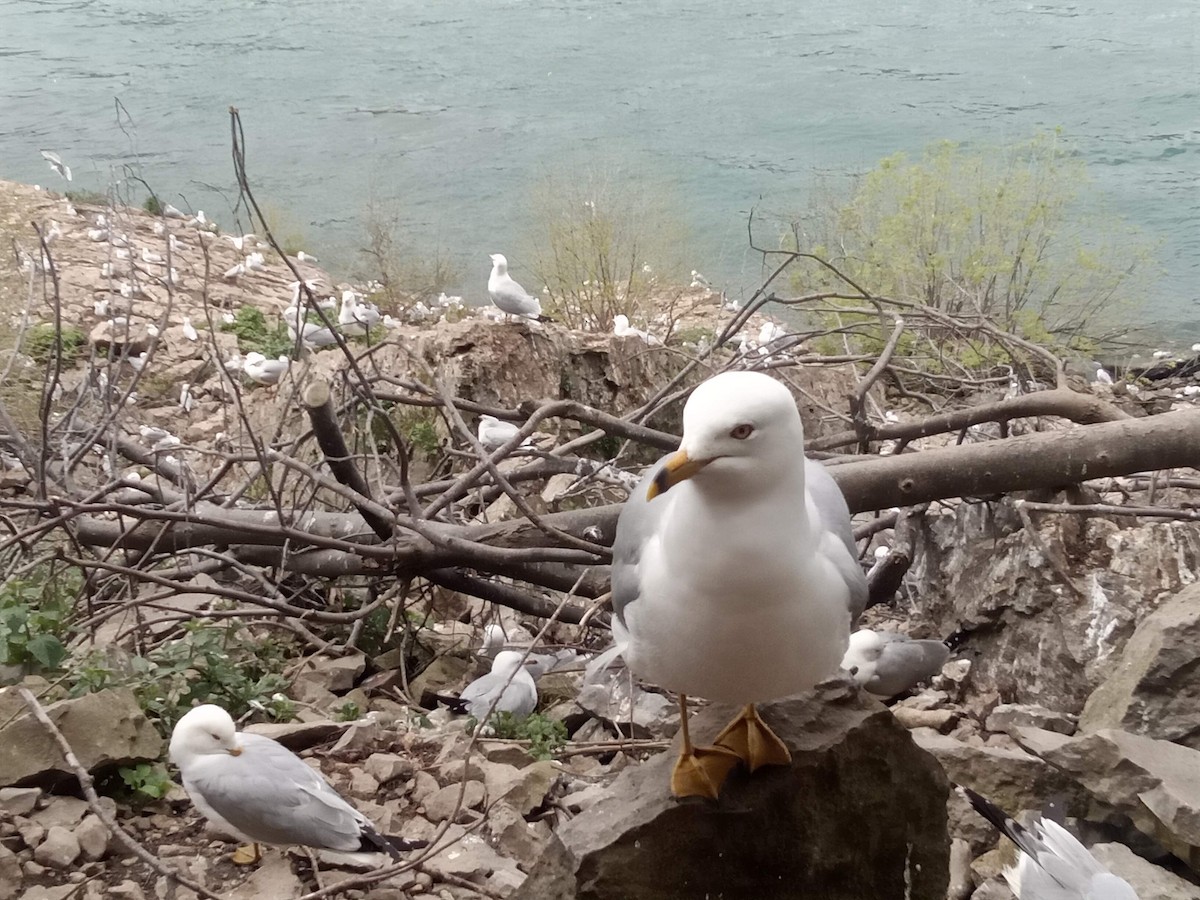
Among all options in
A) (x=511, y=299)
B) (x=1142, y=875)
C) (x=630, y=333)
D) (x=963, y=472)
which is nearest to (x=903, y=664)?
(x=963, y=472)

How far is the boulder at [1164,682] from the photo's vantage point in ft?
8.90

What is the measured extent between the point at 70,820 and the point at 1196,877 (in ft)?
8.99

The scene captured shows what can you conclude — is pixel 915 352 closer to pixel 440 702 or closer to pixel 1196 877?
pixel 440 702

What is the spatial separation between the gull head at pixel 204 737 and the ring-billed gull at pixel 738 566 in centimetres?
132

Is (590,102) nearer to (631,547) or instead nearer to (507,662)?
(507,662)

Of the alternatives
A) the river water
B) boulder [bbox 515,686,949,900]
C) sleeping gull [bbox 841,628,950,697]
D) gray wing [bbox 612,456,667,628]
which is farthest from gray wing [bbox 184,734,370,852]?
the river water

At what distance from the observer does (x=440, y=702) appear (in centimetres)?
371

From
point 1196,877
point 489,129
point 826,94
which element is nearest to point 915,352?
point 1196,877

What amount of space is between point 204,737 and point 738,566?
168cm

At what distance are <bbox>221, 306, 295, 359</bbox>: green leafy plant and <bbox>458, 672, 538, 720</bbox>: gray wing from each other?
5.07m

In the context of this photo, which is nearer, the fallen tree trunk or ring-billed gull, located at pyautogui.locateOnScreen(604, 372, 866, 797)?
ring-billed gull, located at pyautogui.locateOnScreen(604, 372, 866, 797)

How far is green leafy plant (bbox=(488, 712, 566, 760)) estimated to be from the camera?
3.32 metres

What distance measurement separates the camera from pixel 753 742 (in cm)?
198

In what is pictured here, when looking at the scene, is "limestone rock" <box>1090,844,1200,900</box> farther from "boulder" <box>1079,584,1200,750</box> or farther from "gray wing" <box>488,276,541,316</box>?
"gray wing" <box>488,276,541,316</box>
